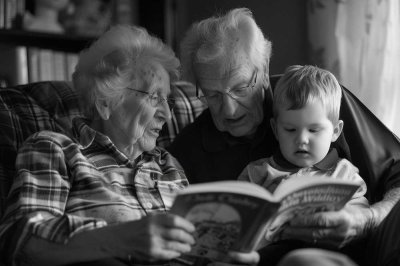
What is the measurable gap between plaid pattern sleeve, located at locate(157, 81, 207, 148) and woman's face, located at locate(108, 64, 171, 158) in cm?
33

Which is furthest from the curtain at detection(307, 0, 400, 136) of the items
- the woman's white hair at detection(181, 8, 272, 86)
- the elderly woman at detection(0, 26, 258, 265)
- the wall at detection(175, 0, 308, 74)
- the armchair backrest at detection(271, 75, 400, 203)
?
the elderly woman at detection(0, 26, 258, 265)

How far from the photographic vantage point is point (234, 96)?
190 centimetres

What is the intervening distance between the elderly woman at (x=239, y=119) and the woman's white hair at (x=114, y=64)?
0.12m

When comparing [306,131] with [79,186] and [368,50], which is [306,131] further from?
[368,50]

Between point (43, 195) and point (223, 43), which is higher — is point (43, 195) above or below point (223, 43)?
below

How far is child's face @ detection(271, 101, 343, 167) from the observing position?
5.75 feet

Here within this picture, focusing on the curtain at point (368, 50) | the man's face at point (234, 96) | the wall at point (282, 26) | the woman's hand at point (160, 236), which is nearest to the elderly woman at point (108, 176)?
the woman's hand at point (160, 236)

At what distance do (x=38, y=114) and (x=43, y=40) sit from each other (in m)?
1.48

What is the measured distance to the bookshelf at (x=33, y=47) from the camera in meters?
3.30

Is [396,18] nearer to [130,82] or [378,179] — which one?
[378,179]

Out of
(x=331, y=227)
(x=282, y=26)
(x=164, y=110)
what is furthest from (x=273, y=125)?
(x=282, y=26)

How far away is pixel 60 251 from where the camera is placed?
58.6 inches

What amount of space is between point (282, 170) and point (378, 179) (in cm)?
28

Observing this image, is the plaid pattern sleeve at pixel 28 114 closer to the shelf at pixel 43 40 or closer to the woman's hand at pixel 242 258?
the woman's hand at pixel 242 258
